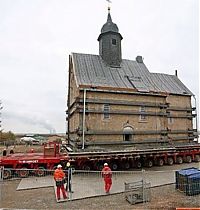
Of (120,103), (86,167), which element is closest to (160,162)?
(120,103)

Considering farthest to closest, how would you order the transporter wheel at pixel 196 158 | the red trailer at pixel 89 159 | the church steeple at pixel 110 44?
the church steeple at pixel 110 44, the transporter wheel at pixel 196 158, the red trailer at pixel 89 159

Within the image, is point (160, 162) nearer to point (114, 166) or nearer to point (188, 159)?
point (188, 159)

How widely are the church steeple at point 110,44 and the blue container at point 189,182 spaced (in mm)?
17540

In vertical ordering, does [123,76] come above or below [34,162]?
above

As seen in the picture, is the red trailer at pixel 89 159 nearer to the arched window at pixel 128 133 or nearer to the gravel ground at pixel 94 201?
the gravel ground at pixel 94 201

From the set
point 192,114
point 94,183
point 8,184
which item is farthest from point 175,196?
point 192,114

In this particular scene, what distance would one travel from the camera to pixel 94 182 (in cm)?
1548

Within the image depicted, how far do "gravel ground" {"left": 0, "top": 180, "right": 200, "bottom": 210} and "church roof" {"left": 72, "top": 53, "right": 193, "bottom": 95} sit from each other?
12.5 meters

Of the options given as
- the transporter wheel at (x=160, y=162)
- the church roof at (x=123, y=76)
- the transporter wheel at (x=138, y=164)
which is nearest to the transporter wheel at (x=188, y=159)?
the transporter wheel at (x=160, y=162)

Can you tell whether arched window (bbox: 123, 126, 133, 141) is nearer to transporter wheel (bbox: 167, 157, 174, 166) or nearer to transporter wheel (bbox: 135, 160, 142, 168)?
transporter wheel (bbox: 135, 160, 142, 168)

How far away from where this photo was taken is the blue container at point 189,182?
41.2 ft

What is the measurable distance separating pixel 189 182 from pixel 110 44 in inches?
775

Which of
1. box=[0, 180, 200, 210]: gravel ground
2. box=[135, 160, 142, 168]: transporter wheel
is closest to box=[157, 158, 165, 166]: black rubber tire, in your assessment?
box=[135, 160, 142, 168]: transporter wheel

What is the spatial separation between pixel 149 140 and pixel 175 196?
12983 millimetres
